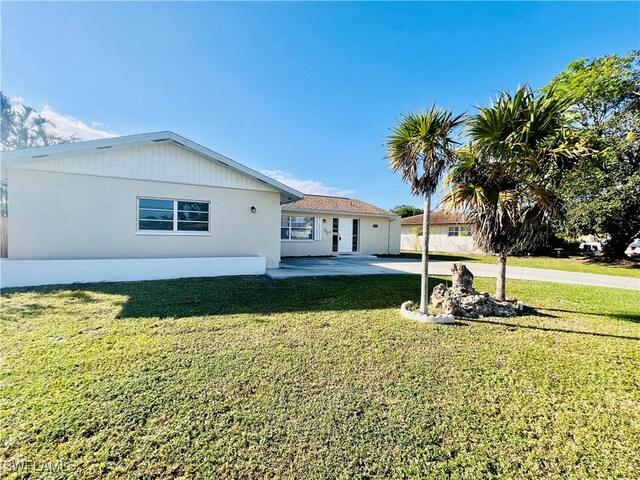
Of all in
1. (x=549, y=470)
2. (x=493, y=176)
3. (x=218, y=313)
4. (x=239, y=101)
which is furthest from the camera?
(x=239, y=101)

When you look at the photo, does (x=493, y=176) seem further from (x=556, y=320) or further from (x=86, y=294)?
(x=86, y=294)

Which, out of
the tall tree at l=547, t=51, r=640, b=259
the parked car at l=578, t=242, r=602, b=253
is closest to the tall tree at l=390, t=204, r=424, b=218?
the parked car at l=578, t=242, r=602, b=253

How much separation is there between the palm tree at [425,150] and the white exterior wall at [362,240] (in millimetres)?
11429

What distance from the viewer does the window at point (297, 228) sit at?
55.0ft

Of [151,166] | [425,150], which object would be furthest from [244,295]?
[151,166]

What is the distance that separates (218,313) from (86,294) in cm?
368

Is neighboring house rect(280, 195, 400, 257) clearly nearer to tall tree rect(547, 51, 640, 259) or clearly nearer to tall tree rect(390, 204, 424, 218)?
tall tree rect(547, 51, 640, 259)

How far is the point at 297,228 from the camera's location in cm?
1712

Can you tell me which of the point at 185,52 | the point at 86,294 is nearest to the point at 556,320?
the point at 86,294

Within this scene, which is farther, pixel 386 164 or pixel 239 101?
pixel 239 101

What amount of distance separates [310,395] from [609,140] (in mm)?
21034

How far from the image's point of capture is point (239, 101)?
1349 cm

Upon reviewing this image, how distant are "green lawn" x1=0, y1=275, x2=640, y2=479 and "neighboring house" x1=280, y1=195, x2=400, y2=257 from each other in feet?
37.1

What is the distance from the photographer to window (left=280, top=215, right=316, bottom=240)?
16.8 meters
